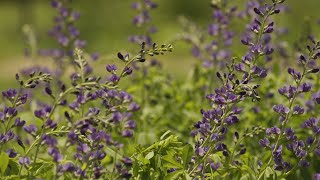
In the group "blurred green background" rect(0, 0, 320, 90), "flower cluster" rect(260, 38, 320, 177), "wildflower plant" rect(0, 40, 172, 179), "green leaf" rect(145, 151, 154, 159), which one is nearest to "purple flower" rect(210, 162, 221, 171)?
"flower cluster" rect(260, 38, 320, 177)

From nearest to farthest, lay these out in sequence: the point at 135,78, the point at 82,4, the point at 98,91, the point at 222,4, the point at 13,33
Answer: the point at 98,91, the point at 222,4, the point at 135,78, the point at 13,33, the point at 82,4

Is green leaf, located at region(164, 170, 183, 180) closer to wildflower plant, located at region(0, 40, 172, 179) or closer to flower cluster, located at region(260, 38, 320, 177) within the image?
wildflower plant, located at region(0, 40, 172, 179)

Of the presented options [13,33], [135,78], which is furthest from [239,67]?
[13,33]

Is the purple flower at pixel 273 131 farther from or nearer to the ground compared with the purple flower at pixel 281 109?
nearer to the ground

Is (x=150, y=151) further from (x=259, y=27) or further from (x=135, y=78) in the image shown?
(x=135, y=78)

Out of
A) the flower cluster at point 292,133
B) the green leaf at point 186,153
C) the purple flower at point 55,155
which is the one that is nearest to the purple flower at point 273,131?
the flower cluster at point 292,133

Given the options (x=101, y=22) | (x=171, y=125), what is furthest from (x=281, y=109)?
(x=101, y=22)

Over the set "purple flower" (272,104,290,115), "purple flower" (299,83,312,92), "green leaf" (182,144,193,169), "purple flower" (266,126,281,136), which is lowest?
"green leaf" (182,144,193,169)

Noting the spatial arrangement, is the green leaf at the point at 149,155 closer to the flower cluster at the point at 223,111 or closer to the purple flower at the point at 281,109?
the flower cluster at the point at 223,111

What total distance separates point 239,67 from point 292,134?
→ 0.37m

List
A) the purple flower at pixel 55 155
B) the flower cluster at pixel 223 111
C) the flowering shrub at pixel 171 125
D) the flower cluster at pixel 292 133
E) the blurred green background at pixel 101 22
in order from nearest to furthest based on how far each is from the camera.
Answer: the purple flower at pixel 55 155, the flowering shrub at pixel 171 125, the flower cluster at pixel 223 111, the flower cluster at pixel 292 133, the blurred green background at pixel 101 22

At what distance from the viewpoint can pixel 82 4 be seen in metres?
25.2

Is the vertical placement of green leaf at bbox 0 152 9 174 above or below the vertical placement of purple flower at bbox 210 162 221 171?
below

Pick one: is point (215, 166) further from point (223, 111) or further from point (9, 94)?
point (9, 94)
